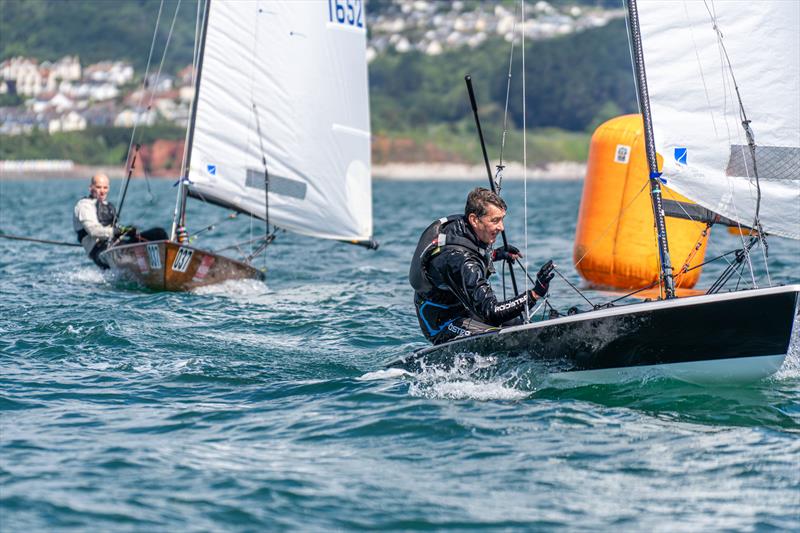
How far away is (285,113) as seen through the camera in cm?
1530

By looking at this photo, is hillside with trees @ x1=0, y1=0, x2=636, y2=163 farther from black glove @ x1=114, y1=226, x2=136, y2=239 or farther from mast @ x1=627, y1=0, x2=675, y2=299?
mast @ x1=627, y1=0, x2=675, y2=299

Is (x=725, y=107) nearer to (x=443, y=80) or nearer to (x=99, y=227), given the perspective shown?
(x=99, y=227)

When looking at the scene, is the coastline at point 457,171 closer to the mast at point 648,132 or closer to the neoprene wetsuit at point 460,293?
the mast at point 648,132

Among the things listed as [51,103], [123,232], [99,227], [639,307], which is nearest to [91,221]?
[99,227]

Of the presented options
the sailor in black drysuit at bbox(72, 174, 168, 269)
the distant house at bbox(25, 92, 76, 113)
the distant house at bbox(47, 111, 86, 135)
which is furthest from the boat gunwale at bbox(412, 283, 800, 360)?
the distant house at bbox(25, 92, 76, 113)

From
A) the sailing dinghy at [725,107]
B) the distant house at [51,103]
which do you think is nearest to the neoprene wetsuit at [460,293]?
the sailing dinghy at [725,107]

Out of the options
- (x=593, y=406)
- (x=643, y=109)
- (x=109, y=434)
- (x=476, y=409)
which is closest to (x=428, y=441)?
(x=476, y=409)

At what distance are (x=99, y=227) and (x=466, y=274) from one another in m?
7.71

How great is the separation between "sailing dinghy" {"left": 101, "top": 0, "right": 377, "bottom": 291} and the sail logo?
4.24 meters

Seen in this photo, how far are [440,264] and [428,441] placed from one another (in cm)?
157

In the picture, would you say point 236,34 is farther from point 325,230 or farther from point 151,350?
point 151,350

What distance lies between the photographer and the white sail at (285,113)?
49.0 feet

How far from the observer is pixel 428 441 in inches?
269

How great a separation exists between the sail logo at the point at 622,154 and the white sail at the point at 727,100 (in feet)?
14.7
